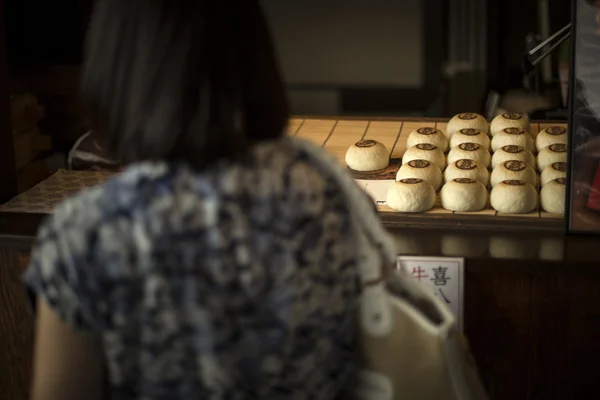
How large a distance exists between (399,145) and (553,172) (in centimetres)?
48

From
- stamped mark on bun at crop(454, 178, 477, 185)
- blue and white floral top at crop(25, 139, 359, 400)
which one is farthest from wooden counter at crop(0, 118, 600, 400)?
blue and white floral top at crop(25, 139, 359, 400)

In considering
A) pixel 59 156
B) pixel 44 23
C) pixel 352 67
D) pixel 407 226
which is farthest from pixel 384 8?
pixel 407 226

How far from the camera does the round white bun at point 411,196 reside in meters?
1.99

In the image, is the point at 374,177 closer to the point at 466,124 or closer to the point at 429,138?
the point at 429,138

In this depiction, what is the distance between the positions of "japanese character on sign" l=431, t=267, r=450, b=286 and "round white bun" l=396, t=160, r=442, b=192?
14.0 inches

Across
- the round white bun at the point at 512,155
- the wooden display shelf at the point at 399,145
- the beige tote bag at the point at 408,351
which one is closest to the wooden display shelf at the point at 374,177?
the wooden display shelf at the point at 399,145

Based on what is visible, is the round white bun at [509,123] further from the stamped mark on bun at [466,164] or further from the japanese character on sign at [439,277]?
the japanese character on sign at [439,277]

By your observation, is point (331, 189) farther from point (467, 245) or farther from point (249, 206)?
point (467, 245)

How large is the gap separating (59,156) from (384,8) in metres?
1.96

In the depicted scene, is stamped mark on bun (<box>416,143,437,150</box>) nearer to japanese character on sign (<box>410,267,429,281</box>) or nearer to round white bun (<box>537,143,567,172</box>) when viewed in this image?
round white bun (<box>537,143,567,172</box>)

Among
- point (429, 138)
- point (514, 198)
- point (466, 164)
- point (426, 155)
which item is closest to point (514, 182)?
point (514, 198)

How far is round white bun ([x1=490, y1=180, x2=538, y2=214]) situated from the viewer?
197 centimetres

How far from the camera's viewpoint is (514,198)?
1972 millimetres

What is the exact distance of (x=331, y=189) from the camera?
1084 millimetres
